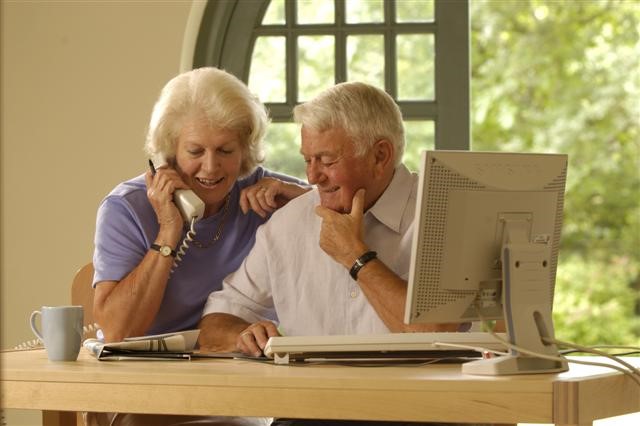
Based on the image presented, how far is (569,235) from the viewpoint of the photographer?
10281 mm

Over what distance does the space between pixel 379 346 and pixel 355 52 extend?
212 cm

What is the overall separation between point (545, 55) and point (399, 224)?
8.12 metres

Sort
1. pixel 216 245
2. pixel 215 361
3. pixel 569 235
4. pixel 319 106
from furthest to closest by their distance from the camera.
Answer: pixel 569 235 < pixel 216 245 < pixel 319 106 < pixel 215 361

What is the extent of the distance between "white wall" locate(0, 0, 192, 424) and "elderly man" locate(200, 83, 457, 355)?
146 centimetres

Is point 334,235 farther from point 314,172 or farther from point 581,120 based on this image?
point 581,120

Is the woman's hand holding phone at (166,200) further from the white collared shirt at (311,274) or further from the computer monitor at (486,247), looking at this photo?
the computer monitor at (486,247)

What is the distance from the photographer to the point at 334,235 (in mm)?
2451

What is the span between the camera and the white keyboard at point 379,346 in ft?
6.66

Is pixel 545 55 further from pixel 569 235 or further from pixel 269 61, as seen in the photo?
pixel 269 61

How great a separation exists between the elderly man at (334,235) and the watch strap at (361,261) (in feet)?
0.11

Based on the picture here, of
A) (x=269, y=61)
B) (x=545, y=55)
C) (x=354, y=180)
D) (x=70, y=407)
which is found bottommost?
(x=70, y=407)

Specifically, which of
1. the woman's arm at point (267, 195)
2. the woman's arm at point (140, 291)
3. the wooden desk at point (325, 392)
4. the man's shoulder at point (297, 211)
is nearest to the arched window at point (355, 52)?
the woman's arm at point (267, 195)

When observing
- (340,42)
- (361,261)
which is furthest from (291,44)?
(361,261)

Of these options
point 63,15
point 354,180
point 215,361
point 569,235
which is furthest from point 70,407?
point 569,235
